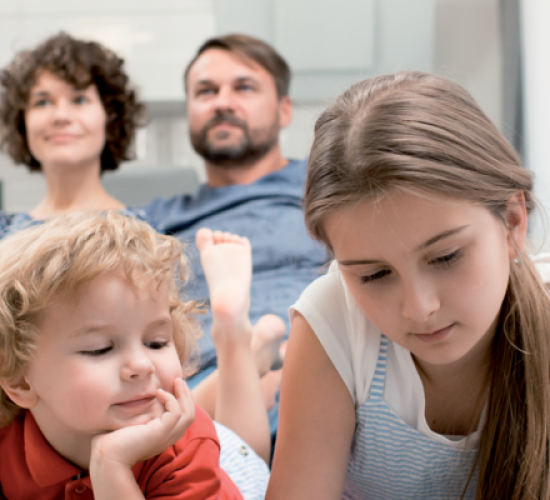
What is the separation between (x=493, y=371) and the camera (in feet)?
2.74

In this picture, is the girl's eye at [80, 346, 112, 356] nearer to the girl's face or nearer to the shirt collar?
the shirt collar

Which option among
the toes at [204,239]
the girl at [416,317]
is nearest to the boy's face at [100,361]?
the girl at [416,317]

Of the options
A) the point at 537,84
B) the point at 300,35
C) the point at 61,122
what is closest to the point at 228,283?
the point at 61,122

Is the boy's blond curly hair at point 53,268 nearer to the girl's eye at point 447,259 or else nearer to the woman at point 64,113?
the girl's eye at point 447,259

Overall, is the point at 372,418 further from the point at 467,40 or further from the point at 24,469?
the point at 467,40

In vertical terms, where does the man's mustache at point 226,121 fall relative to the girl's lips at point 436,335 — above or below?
above

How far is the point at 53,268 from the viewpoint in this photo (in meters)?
Result: 0.69

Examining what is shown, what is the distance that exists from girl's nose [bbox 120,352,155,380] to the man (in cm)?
90

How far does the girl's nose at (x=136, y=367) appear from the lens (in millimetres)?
673

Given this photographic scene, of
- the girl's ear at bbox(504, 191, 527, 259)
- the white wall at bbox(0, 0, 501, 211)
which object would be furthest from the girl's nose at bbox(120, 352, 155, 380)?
the white wall at bbox(0, 0, 501, 211)

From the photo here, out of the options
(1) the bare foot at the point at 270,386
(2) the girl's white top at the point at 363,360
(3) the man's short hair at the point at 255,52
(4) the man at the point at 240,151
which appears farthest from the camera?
A: (3) the man's short hair at the point at 255,52

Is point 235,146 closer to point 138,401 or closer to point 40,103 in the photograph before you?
point 40,103

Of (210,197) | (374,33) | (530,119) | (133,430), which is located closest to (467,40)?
(374,33)

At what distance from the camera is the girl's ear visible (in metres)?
0.73
